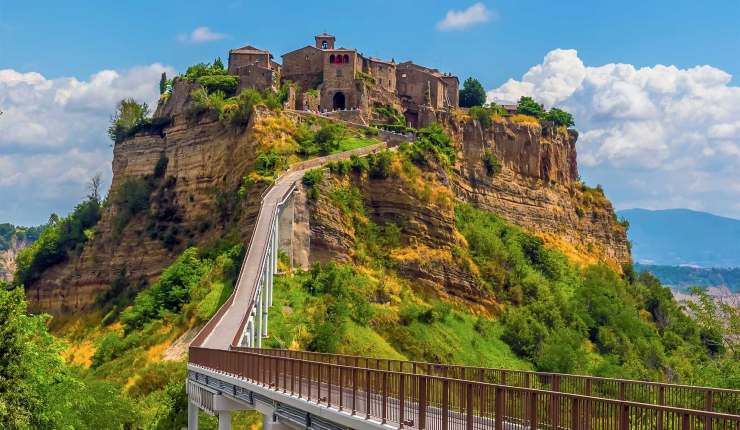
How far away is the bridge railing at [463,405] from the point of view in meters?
19.9

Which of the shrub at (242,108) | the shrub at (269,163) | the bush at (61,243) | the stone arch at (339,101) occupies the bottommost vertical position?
the bush at (61,243)

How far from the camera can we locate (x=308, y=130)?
3703 inches

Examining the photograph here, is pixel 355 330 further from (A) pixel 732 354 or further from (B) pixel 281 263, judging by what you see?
(A) pixel 732 354

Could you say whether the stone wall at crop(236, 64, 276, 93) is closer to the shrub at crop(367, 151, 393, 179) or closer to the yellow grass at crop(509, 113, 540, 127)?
the shrub at crop(367, 151, 393, 179)

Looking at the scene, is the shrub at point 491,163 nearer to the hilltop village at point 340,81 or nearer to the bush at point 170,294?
the hilltop village at point 340,81

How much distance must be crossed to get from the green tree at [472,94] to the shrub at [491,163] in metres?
17.4

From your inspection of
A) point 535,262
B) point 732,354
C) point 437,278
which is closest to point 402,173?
point 437,278

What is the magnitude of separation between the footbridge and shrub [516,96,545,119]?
7766cm

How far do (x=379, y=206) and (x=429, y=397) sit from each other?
63.3m

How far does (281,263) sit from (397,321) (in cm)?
929

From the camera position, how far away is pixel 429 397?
25297mm

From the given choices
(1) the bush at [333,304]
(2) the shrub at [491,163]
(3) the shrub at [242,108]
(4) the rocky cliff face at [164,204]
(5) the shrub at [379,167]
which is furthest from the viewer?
(2) the shrub at [491,163]

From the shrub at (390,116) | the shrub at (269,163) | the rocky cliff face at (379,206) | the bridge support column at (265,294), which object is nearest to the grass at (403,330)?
the bridge support column at (265,294)

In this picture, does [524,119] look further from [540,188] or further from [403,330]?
[403,330]
